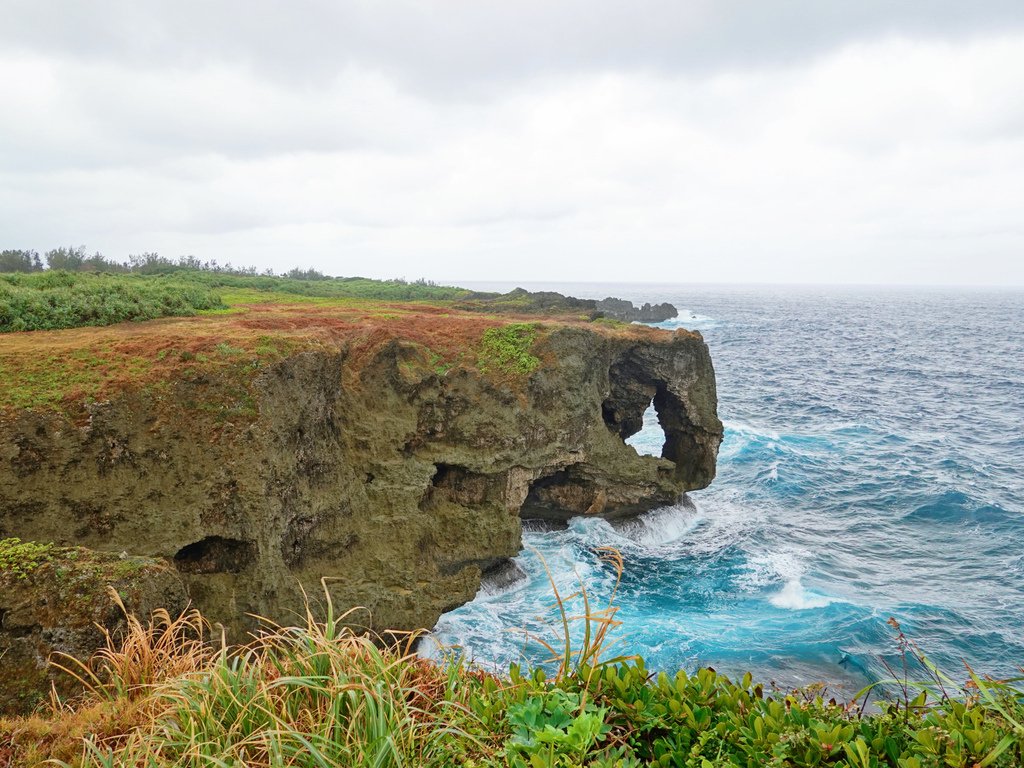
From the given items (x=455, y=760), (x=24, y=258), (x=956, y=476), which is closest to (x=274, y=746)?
(x=455, y=760)

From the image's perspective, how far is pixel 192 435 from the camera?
1571cm

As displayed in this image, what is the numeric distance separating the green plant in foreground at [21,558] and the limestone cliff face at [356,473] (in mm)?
3575

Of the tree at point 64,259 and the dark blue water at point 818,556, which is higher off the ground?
the tree at point 64,259

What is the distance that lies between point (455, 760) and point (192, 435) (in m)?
13.9

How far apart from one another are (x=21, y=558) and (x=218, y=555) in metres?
5.75

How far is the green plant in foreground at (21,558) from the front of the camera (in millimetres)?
10234

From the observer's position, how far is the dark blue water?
19.4 metres

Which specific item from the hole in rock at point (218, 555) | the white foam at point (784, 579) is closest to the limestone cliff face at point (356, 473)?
the hole in rock at point (218, 555)

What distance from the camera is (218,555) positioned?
16.0 meters

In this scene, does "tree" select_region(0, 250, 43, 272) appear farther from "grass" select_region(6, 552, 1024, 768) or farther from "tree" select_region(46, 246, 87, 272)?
"grass" select_region(6, 552, 1024, 768)

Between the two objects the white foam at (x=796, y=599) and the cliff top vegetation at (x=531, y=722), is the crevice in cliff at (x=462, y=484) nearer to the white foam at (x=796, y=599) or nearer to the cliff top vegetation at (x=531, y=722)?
the white foam at (x=796, y=599)

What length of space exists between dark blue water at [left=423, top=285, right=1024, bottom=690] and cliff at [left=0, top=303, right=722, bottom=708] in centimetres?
227

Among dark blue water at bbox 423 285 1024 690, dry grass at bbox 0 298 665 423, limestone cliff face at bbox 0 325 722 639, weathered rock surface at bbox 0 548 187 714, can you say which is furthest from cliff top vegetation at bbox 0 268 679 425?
dark blue water at bbox 423 285 1024 690

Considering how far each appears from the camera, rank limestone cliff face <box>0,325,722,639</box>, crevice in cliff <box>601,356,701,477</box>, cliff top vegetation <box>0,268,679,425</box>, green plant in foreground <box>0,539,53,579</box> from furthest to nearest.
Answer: crevice in cliff <box>601,356,701,477</box> < cliff top vegetation <box>0,268,679,425</box> < limestone cliff face <box>0,325,722,639</box> < green plant in foreground <box>0,539,53,579</box>
